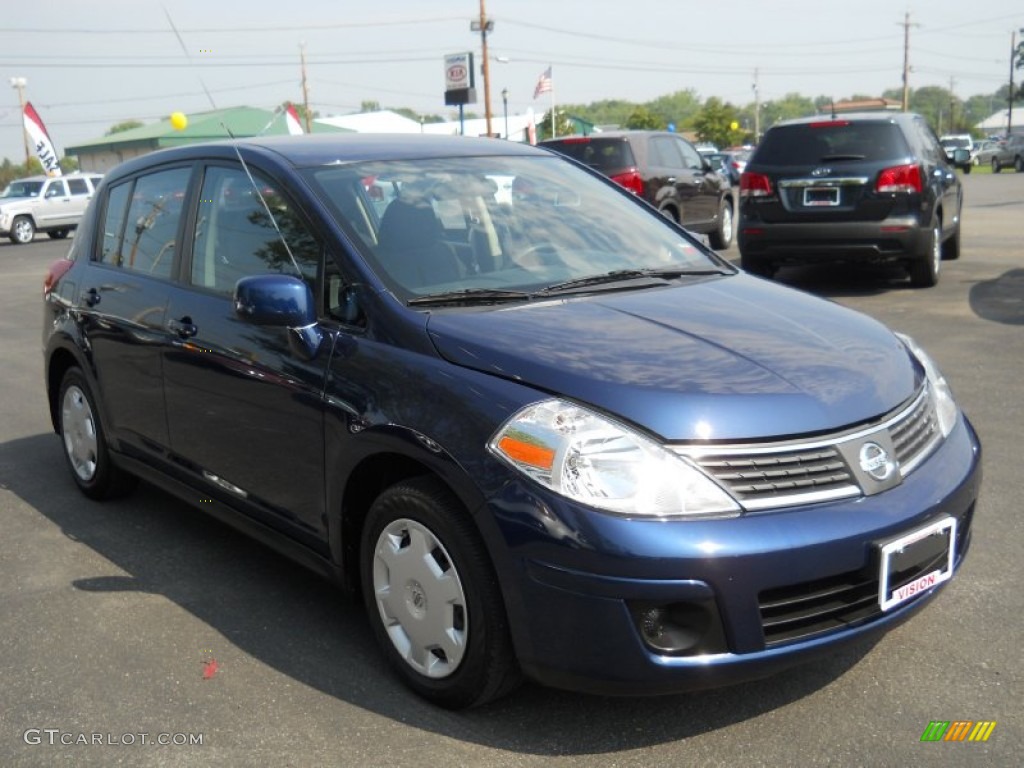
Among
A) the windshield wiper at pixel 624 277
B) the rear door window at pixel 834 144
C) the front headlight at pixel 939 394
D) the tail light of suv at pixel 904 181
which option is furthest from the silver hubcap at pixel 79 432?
the tail light of suv at pixel 904 181

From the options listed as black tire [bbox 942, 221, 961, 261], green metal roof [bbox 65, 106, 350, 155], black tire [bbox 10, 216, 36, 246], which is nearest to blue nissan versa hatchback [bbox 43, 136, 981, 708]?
black tire [bbox 942, 221, 961, 261]

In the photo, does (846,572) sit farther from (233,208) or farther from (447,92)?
(447,92)

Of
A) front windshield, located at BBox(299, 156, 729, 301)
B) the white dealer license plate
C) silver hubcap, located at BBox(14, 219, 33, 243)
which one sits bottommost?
silver hubcap, located at BBox(14, 219, 33, 243)

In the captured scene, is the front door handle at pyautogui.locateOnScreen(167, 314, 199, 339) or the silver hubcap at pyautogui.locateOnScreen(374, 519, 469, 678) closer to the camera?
the silver hubcap at pyautogui.locateOnScreen(374, 519, 469, 678)

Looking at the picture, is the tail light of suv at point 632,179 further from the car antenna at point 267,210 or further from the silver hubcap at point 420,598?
the silver hubcap at point 420,598

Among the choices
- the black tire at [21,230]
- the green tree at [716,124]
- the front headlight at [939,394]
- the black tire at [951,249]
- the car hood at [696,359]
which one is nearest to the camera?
the car hood at [696,359]

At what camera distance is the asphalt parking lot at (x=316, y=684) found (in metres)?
3.04

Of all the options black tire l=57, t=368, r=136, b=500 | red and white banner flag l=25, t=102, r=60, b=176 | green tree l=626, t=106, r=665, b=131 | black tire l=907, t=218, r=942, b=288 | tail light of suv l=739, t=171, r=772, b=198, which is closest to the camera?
→ black tire l=57, t=368, r=136, b=500

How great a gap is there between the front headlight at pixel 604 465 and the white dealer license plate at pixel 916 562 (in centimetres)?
49

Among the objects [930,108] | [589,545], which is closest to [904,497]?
[589,545]

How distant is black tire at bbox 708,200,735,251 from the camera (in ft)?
54.5

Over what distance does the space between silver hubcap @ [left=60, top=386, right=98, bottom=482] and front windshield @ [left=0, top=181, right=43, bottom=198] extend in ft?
91.6

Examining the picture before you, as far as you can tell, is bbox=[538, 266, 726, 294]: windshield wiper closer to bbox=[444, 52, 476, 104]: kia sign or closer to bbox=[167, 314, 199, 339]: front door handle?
bbox=[167, 314, 199, 339]: front door handle

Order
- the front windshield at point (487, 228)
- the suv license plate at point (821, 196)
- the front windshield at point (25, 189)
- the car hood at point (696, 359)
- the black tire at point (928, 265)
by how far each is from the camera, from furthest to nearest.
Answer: the front windshield at point (25, 189) < the black tire at point (928, 265) < the suv license plate at point (821, 196) < the front windshield at point (487, 228) < the car hood at point (696, 359)
